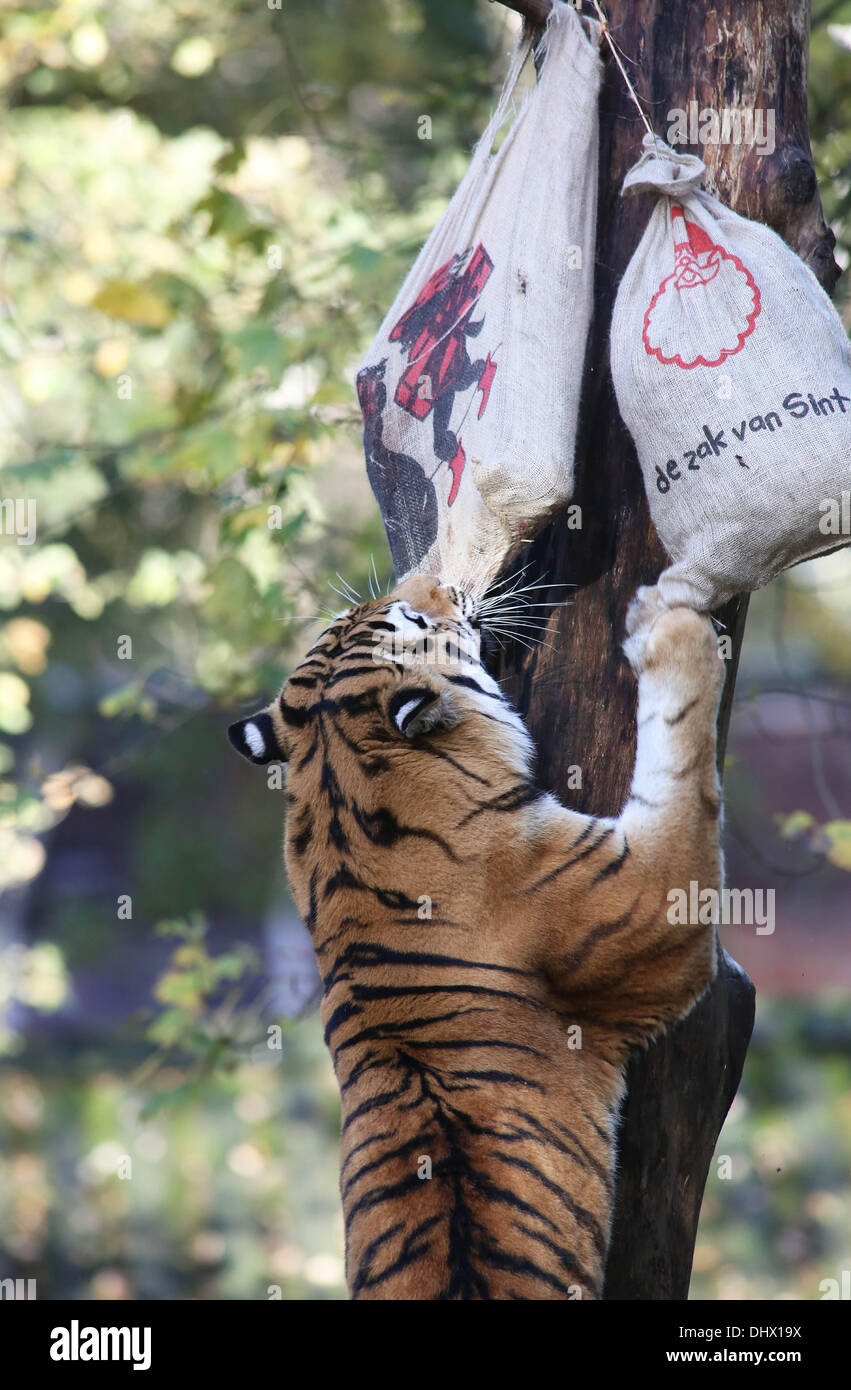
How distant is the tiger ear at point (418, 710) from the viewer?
2.37 metres

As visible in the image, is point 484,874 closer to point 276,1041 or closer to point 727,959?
point 727,959

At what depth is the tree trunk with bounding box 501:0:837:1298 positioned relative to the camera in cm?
239

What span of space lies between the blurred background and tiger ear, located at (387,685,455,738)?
1.47m

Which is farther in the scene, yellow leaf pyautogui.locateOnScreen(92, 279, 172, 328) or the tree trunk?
yellow leaf pyautogui.locateOnScreen(92, 279, 172, 328)

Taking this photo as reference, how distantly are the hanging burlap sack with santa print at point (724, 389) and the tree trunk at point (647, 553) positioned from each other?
5.0 inches

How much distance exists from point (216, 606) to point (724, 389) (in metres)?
2.47

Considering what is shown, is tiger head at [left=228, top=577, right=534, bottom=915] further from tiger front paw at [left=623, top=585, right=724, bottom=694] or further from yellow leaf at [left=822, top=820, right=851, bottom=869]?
yellow leaf at [left=822, top=820, right=851, bottom=869]

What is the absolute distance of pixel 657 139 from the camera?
2.37 metres

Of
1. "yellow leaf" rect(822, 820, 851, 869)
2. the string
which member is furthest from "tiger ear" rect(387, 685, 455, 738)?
"yellow leaf" rect(822, 820, 851, 869)

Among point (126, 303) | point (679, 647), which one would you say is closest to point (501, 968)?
point (679, 647)

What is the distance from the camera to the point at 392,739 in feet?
8.15

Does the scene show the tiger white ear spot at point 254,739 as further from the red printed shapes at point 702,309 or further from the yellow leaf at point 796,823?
the yellow leaf at point 796,823

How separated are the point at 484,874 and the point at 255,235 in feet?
10.1

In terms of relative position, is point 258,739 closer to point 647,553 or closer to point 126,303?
point 647,553
